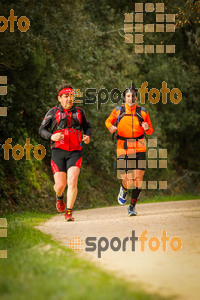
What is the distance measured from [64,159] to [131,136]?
4.86 feet

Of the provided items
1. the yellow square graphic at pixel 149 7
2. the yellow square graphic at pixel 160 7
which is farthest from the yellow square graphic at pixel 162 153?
the yellow square graphic at pixel 160 7

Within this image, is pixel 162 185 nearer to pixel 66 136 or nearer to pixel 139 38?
pixel 139 38

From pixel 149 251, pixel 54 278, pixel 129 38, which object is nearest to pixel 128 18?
pixel 129 38

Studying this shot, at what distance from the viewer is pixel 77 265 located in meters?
5.33

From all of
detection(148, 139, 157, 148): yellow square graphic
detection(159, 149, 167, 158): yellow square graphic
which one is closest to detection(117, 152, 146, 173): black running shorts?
detection(148, 139, 157, 148): yellow square graphic

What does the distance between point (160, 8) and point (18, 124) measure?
5.64m

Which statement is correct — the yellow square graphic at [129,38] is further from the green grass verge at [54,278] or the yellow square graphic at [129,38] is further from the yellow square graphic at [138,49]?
the green grass verge at [54,278]

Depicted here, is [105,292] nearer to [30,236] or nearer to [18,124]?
[30,236]

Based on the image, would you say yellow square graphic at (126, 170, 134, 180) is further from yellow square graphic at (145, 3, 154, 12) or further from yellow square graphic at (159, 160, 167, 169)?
yellow square graphic at (159, 160, 167, 169)

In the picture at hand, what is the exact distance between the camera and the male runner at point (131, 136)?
35.4 feet

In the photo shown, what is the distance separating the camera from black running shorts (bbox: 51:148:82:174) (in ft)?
33.0

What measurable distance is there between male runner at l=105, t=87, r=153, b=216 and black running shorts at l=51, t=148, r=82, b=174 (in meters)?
1.07

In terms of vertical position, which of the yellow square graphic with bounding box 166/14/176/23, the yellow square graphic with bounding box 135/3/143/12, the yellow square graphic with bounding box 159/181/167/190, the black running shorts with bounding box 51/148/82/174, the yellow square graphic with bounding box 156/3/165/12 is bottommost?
the yellow square graphic with bounding box 159/181/167/190

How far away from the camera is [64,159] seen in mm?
10164
